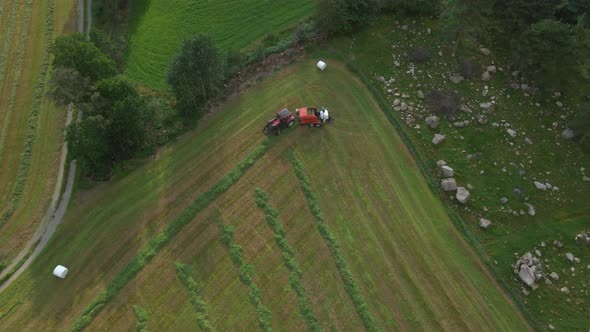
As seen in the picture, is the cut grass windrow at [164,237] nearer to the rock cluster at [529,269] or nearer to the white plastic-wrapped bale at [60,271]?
the white plastic-wrapped bale at [60,271]

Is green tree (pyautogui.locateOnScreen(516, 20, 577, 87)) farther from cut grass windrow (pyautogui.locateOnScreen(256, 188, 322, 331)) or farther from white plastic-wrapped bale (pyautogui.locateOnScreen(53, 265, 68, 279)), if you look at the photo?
white plastic-wrapped bale (pyautogui.locateOnScreen(53, 265, 68, 279))

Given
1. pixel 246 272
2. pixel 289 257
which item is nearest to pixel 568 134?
pixel 289 257

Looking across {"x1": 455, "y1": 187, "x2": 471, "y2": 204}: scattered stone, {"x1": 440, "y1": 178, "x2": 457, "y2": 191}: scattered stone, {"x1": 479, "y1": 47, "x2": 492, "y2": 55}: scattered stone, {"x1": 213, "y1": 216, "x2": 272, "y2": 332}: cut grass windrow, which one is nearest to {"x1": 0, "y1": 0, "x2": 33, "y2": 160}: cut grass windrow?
{"x1": 213, "y1": 216, "x2": 272, "y2": 332}: cut grass windrow

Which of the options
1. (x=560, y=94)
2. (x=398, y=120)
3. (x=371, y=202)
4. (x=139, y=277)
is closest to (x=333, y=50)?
(x=398, y=120)

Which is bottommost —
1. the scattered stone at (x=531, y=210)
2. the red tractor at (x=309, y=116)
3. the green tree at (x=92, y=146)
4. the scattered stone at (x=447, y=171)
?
the scattered stone at (x=531, y=210)

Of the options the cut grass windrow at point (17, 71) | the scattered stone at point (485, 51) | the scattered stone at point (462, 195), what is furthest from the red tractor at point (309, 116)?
the cut grass windrow at point (17, 71)

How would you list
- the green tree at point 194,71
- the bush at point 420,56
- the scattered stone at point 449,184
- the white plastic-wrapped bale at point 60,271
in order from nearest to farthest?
the white plastic-wrapped bale at point 60,271 < the scattered stone at point 449,184 < the green tree at point 194,71 < the bush at point 420,56
